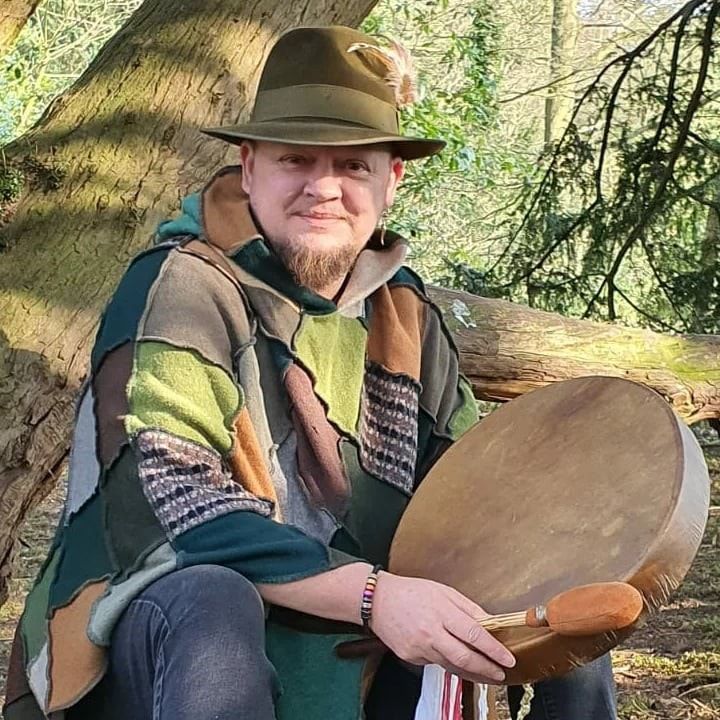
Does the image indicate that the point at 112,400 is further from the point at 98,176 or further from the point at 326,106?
the point at 98,176

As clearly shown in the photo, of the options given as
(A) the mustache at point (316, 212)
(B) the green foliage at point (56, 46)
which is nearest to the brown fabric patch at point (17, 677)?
(A) the mustache at point (316, 212)

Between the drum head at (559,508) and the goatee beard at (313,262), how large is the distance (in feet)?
1.13

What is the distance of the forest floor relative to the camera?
12.3 feet

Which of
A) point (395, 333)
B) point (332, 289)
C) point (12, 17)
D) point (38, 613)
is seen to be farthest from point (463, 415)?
point (12, 17)

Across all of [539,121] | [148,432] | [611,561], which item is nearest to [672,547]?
[611,561]

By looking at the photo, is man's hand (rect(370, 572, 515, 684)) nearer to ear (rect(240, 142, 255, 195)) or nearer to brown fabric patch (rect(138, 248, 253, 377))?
brown fabric patch (rect(138, 248, 253, 377))

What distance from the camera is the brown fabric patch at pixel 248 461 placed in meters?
1.98

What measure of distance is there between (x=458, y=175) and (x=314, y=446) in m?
8.21

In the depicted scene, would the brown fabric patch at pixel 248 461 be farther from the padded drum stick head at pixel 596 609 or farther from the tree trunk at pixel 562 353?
the tree trunk at pixel 562 353

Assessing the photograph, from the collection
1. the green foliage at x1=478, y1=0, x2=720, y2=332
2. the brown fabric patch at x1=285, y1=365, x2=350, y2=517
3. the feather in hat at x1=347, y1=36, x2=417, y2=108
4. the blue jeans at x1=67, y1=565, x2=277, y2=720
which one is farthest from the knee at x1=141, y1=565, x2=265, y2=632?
the green foliage at x1=478, y1=0, x2=720, y2=332

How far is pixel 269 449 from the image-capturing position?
82.7 inches

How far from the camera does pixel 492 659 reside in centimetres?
172

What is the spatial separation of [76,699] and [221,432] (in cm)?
42

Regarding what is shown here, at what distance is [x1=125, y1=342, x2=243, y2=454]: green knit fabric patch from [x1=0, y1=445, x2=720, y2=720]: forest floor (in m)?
2.06
